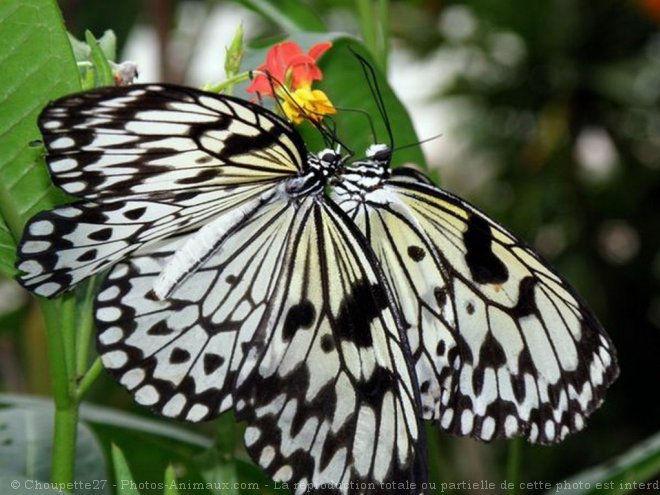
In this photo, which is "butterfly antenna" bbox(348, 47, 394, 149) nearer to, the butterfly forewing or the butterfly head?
the butterfly head

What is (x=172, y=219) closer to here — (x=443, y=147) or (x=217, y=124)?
(x=217, y=124)

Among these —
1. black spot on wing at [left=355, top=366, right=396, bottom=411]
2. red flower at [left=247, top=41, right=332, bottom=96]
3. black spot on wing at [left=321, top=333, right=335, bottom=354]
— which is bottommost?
black spot on wing at [left=355, top=366, right=396, bottom=411]

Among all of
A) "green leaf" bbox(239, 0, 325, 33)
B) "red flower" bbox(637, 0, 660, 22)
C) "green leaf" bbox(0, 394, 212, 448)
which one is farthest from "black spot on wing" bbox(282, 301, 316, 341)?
"red flower" bbox(637, 0, 660, 22)

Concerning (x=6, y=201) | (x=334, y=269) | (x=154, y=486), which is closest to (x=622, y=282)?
(x=154, y=486)

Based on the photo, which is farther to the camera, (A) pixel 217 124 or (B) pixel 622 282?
(B) pixel 622 282

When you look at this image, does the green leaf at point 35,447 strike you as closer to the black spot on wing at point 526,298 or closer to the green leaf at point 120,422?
the green leaf at point 120,422

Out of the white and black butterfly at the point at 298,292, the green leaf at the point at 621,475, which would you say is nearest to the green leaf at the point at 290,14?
the white and black butterfly at the point at 298,292
